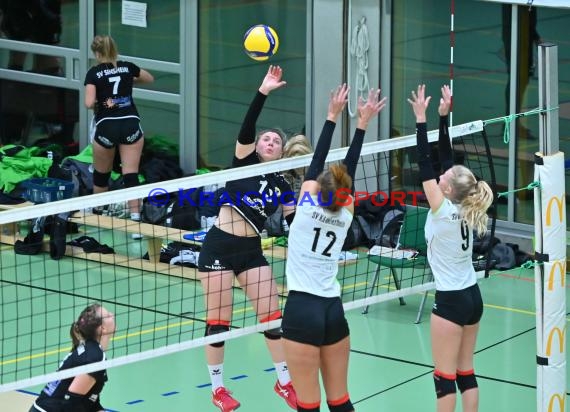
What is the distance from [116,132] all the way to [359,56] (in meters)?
2.81

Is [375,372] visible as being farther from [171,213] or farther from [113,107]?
[113,107]

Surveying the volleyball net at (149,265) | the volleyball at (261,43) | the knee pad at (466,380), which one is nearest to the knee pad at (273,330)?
the volleyball net at (149,265)

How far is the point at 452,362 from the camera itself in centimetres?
798

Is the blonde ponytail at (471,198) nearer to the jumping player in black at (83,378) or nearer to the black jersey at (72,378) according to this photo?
the jumping player in black at (83,378)

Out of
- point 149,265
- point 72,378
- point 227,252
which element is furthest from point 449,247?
point 149,265

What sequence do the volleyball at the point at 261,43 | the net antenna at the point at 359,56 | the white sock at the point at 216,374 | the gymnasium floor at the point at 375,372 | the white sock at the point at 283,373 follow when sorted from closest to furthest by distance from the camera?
the white sock at the point at 216,374, the white sock at the point at 283,373, the gymnasium floor at the point at 375,372, the volleyball at the point at 261,43, the net antenna at the point at 359,56

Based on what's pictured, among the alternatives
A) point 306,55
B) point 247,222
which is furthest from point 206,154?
point 247,222

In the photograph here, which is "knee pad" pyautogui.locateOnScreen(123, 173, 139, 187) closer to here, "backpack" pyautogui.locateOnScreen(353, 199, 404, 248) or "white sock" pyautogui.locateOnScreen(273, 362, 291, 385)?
"backpack" pyautogui.locateOnScreen(353, 199, 404, 248)

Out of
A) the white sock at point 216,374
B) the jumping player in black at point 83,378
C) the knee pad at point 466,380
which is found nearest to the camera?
the jumping player in black at point 83,378

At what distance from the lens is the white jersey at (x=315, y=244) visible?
24.5 ft

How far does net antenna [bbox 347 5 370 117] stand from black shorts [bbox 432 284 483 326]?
6.00 m

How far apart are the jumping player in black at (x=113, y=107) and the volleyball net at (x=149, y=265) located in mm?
652

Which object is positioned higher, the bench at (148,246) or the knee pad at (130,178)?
the knee pad at (130,178)

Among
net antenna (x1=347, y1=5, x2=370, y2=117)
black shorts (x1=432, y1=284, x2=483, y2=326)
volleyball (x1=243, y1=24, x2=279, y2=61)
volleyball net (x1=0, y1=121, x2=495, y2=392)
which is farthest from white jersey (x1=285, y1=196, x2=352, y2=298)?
net antenna (x1=347, y1=5, x2=370, y2=117)
